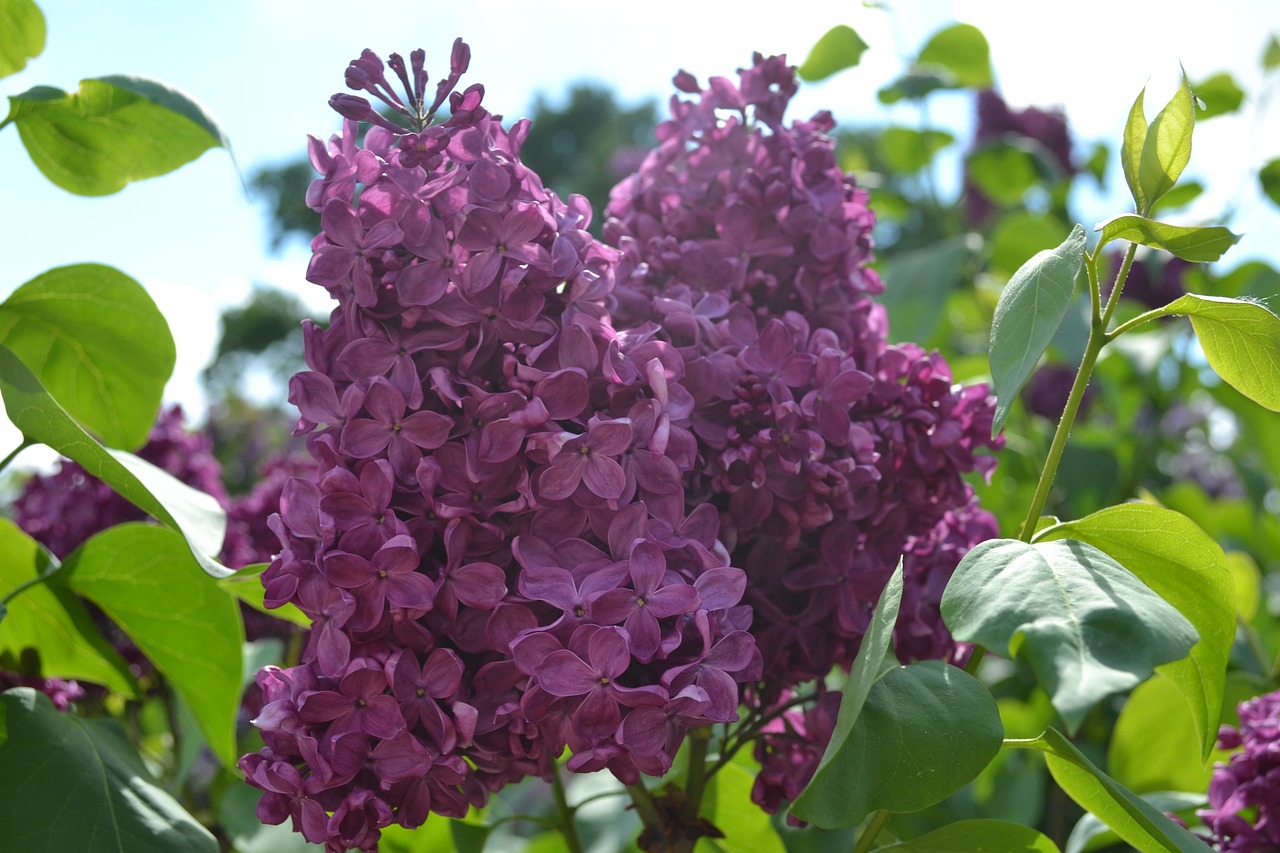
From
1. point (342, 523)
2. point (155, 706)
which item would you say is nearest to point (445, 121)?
point (342, 523)

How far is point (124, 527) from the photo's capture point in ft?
2.34

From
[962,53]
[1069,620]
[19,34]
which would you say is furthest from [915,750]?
[962,53]

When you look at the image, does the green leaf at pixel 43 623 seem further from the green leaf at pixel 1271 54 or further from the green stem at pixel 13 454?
the green leaf at pixel 1271 54

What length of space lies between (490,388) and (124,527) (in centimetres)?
35

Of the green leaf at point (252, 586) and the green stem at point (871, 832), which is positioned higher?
the green leaf at point (252, 586)

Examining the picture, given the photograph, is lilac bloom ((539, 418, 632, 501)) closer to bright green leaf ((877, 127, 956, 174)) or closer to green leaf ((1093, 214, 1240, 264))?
green leaf ((1093, 214, 1240, 264))

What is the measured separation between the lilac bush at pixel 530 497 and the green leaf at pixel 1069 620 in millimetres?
106

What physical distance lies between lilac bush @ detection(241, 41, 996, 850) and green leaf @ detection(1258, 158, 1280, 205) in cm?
103

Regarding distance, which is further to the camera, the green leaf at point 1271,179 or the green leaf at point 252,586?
the green leaf at point 1271,179

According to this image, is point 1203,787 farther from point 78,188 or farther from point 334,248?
point 78,188

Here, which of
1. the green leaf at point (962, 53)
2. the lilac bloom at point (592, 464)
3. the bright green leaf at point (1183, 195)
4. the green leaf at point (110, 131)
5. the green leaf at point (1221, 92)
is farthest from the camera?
the bright green leaf at point (1183, 195)

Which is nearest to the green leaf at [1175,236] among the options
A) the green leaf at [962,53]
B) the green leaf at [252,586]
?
the green leaf at [252,586]

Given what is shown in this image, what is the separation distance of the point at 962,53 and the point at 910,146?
14.7 inches

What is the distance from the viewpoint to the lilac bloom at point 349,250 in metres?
0.50
